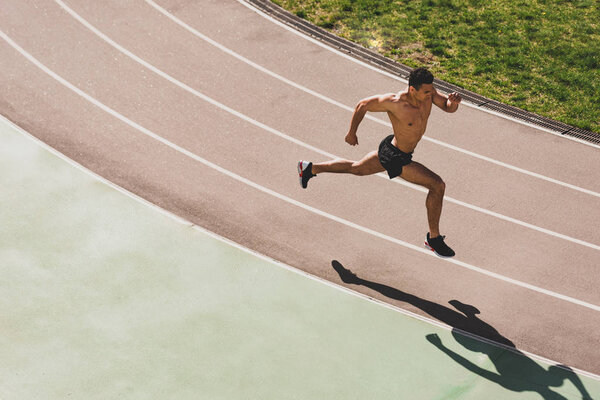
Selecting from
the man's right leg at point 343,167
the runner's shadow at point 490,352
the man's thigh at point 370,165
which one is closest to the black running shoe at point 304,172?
the man's right leg at point 343,167

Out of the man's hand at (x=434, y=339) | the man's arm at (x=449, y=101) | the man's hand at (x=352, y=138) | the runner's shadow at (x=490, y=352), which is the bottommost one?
the man's hand at (x=434, y=339)

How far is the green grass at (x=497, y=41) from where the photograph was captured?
1285cm

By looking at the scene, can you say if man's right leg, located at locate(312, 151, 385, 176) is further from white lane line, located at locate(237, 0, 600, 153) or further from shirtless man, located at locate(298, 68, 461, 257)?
white lane line, located at locate(237, 0, 600, 153)

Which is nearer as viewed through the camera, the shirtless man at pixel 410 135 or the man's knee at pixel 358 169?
the shirtless man at pixel 410 135

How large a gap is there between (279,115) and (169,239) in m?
3.53

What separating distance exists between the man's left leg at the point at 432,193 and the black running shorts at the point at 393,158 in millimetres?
65

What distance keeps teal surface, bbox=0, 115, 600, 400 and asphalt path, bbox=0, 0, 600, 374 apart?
1.52 ft

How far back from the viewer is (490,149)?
11.3 m

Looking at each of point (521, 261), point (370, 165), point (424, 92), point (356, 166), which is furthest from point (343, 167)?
point (521, 261)

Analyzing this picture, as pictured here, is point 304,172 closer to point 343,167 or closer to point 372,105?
point 343,167

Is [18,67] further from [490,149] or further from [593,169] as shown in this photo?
[593,169]

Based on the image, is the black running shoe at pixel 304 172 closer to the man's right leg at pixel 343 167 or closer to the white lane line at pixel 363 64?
the man's right leg at pixel 343 167

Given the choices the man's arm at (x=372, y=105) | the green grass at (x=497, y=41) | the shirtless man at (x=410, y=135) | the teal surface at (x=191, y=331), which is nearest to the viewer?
the teal surface at (x=191, y=331)

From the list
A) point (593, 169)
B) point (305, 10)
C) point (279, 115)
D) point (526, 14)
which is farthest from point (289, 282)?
point (526, 14)
